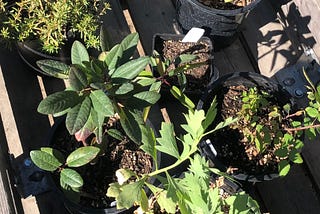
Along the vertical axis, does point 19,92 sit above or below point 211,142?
above

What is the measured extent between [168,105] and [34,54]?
1.67ft

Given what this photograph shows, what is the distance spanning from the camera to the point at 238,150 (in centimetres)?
180

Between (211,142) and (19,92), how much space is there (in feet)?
2.31

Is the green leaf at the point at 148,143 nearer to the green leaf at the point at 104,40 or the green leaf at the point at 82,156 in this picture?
the green leaf at the point at 82,156

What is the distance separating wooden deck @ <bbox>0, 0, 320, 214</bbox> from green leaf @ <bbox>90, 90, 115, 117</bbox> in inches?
15.7

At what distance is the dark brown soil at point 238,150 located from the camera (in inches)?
69.4

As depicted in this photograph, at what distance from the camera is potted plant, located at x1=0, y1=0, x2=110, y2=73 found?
1710mm

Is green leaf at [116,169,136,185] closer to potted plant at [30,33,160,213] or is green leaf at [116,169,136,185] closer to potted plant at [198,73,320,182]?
potted plant at [30,33,160,213]

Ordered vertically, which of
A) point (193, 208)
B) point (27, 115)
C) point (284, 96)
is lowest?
point (193, 208)

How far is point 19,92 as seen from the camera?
1.94m

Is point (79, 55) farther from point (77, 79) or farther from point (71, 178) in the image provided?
point (71, 178)

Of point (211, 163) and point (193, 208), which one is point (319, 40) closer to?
point (211, 163)

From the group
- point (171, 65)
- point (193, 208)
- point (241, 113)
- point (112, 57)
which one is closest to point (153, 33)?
point (171, 65)

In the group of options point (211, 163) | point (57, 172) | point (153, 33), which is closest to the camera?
point (57, 172)
